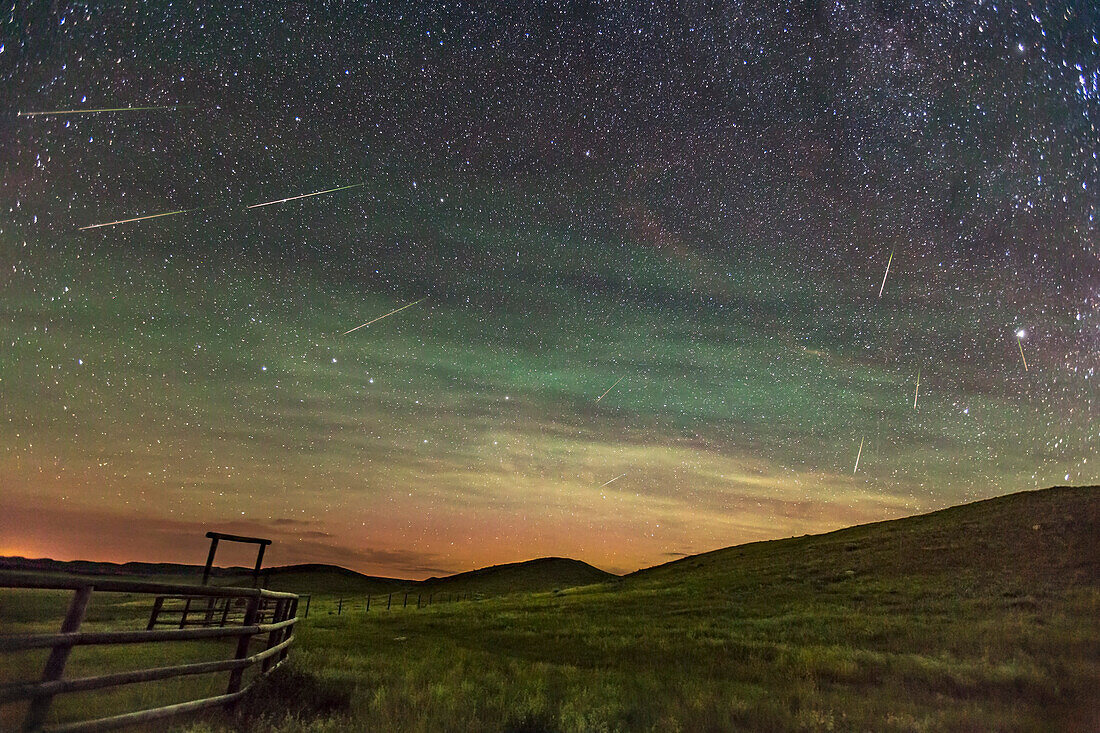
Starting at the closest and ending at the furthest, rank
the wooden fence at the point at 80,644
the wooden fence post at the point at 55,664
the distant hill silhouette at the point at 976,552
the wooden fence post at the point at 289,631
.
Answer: the wooden fence at the point at 80,644 < the wooden fence post at the point at 55,664 < the wooden fence post at the point at 289,631 < the distant hill silhouette at the point at 976,552

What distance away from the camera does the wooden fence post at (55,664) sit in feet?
15.6

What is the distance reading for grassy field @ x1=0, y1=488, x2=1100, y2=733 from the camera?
9.41 m

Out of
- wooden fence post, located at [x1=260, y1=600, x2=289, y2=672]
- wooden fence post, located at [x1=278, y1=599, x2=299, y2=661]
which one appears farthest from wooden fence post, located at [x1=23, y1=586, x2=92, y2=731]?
wooden fence post, located at [x1=278, y1=599, x2=299, y2=661]

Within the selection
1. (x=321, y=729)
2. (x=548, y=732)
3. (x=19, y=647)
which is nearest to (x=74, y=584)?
(x=19, y=647)

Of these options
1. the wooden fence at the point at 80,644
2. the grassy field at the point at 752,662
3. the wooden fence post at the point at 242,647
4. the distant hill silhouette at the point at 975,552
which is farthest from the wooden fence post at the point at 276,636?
the distant hill silhouette at the point at 975,552

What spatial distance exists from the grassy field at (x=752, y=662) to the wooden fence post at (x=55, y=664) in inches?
70.6

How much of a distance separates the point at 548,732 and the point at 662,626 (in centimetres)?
2289

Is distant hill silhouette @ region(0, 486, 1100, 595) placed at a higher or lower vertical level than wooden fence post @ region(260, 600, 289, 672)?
higher

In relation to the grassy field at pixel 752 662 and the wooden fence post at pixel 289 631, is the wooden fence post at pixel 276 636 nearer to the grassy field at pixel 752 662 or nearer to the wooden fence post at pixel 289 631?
the grassy field at pixel 752 662

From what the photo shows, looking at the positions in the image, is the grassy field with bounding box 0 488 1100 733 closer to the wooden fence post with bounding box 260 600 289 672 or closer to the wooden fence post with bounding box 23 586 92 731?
the wooden fence post with bounding box 260 600 289 672

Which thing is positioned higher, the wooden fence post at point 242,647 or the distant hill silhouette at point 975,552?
the distant hill silhouette at point 975,552

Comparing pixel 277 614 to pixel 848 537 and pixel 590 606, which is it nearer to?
pixel 590 606

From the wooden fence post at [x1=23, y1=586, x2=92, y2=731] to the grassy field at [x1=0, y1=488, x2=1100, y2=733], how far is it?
1.79 meters

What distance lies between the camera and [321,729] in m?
6.96
